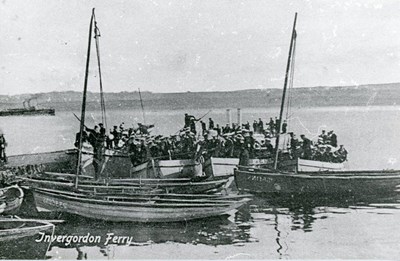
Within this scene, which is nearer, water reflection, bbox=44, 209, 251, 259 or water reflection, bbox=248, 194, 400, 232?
water reflection, bbox=44, 209, 251, 259

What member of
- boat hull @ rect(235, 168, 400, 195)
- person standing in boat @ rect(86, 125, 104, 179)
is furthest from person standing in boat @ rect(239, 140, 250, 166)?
person standing in boat @ rect(86, 125, 104, 179)

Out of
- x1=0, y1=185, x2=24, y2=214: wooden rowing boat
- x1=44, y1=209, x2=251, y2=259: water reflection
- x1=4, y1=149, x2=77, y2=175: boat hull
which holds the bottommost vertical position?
x1=44, y1=209, x2=251, y2=259: water reflection

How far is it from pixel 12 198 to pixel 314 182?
9.66 metres

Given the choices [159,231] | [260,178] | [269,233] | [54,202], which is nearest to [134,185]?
[54,202]

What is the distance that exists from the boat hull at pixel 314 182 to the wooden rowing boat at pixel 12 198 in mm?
7172

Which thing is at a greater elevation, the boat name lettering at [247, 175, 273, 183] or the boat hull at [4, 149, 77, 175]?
the boat hull at [4, 149, 77, 175]

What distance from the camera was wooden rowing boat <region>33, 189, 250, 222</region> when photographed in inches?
512

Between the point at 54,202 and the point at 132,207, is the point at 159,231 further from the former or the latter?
→ the point at 54,202

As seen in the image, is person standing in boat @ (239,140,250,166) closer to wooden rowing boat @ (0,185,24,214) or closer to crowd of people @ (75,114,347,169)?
crowd of people @ (75,114,347,169)

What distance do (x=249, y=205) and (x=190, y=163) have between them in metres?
3.22

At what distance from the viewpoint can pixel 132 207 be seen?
1299cm

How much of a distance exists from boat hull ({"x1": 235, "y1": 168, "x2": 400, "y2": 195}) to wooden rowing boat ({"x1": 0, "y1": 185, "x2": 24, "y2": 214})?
717cm

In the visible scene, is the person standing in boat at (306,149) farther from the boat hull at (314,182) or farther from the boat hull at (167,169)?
the boat hull at (167,169)

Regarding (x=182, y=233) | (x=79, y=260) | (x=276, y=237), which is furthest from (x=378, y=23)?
(x=79, y=260)
